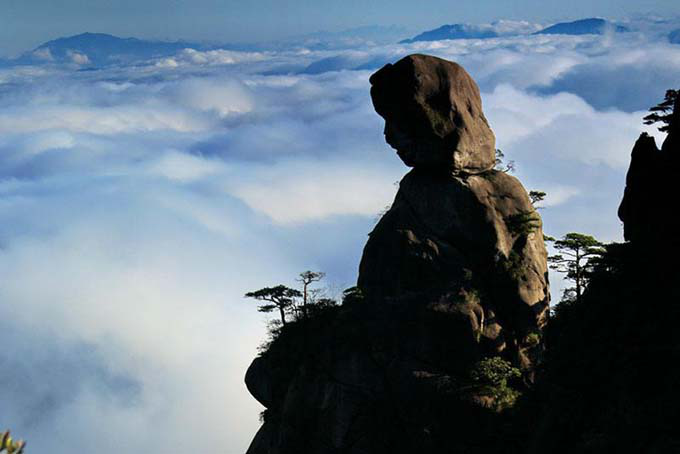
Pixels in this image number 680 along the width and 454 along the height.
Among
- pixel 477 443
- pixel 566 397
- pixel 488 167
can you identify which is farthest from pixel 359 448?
pixel 488 167

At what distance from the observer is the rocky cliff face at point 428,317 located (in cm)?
3850

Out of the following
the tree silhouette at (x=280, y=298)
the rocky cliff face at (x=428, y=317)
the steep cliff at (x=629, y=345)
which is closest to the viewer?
the steep cliff at (x=629, y=345)

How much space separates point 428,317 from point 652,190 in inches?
651

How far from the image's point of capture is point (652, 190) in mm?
30516

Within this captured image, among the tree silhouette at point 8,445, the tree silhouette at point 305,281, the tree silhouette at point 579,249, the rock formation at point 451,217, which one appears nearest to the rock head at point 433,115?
the rock formation at point 451,217

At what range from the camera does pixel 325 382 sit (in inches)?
1650

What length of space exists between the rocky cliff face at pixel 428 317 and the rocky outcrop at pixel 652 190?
39.0ft

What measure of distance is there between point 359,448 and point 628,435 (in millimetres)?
20856

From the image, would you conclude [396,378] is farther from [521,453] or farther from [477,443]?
[521,453]

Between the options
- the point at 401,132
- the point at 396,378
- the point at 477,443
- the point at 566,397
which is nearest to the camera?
the point at 566,397

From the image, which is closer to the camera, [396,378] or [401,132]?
[396,378]

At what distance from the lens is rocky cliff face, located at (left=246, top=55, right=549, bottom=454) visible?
3850 cm

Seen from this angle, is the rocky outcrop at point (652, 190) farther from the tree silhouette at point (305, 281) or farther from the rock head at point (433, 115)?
the tree silhouette at point (305, 281)

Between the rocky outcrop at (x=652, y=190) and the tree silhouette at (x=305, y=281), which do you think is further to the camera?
the tree silhouette at (x=305, y=281)
